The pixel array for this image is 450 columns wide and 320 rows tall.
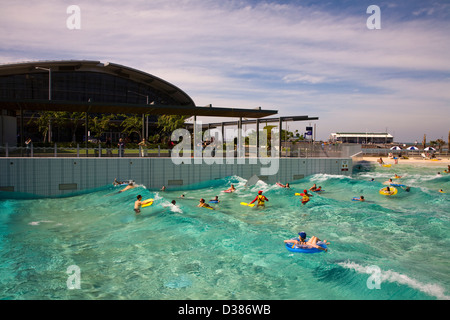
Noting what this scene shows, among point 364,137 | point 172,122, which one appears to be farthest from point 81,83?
point 364,137

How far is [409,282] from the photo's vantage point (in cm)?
934

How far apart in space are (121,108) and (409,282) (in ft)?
71.3

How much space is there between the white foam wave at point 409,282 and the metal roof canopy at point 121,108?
709 inches

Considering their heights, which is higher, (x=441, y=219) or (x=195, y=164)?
(x=195, y=164)

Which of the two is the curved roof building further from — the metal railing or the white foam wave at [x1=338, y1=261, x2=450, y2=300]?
the white foam wave at [x1=338, y1=261, x2=450, y2=300]

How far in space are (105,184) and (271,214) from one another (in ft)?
37.6

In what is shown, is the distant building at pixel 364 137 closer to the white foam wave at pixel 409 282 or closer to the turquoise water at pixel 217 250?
the turquoise water at pixel 217 250

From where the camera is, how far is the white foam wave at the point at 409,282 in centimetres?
879

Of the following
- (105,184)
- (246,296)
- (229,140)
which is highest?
(229,140)

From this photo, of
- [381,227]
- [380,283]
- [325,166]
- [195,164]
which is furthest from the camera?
[325,166]

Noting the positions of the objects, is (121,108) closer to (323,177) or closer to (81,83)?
(323,177)
